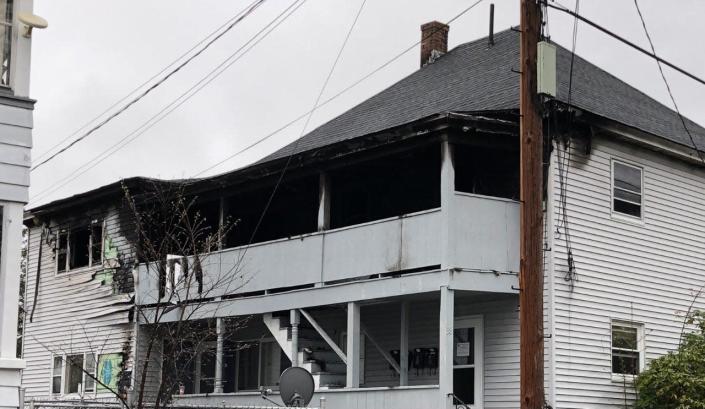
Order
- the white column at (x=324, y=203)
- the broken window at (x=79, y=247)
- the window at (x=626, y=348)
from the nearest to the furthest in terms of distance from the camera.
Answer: the window at (x=626, y=348)
the white column at (x=324, y=203)
the broken window at (x=79, y=247)

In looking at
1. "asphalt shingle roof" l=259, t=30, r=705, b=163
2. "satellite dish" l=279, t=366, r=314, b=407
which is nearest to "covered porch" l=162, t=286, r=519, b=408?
"satellite dish" l=279, t=366, r=314, b=407

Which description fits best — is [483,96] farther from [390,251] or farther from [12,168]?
[12,168]

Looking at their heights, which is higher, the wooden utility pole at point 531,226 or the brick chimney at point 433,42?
the brick chimney at point 433,42

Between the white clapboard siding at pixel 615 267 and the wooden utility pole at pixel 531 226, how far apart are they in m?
5.91

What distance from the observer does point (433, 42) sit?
89.7 ft

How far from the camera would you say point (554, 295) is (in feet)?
61.2

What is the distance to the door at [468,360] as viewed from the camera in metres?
19.7

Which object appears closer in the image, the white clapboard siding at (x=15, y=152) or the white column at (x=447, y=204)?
the white clapboard siding at (x=15, y=152)

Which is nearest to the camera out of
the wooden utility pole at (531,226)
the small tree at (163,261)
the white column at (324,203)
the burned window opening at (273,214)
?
the wooden utility pole at (531,226)

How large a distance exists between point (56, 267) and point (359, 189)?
10.3m

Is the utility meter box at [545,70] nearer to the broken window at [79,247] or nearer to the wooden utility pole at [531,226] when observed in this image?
the wooden utility pole at [531,226]

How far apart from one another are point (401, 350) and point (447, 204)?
3562 millimetres

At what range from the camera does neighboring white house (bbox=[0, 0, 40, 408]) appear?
12.2 m

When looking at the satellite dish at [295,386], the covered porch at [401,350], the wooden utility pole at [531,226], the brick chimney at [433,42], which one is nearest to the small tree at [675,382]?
the covered porch at [401,350]
